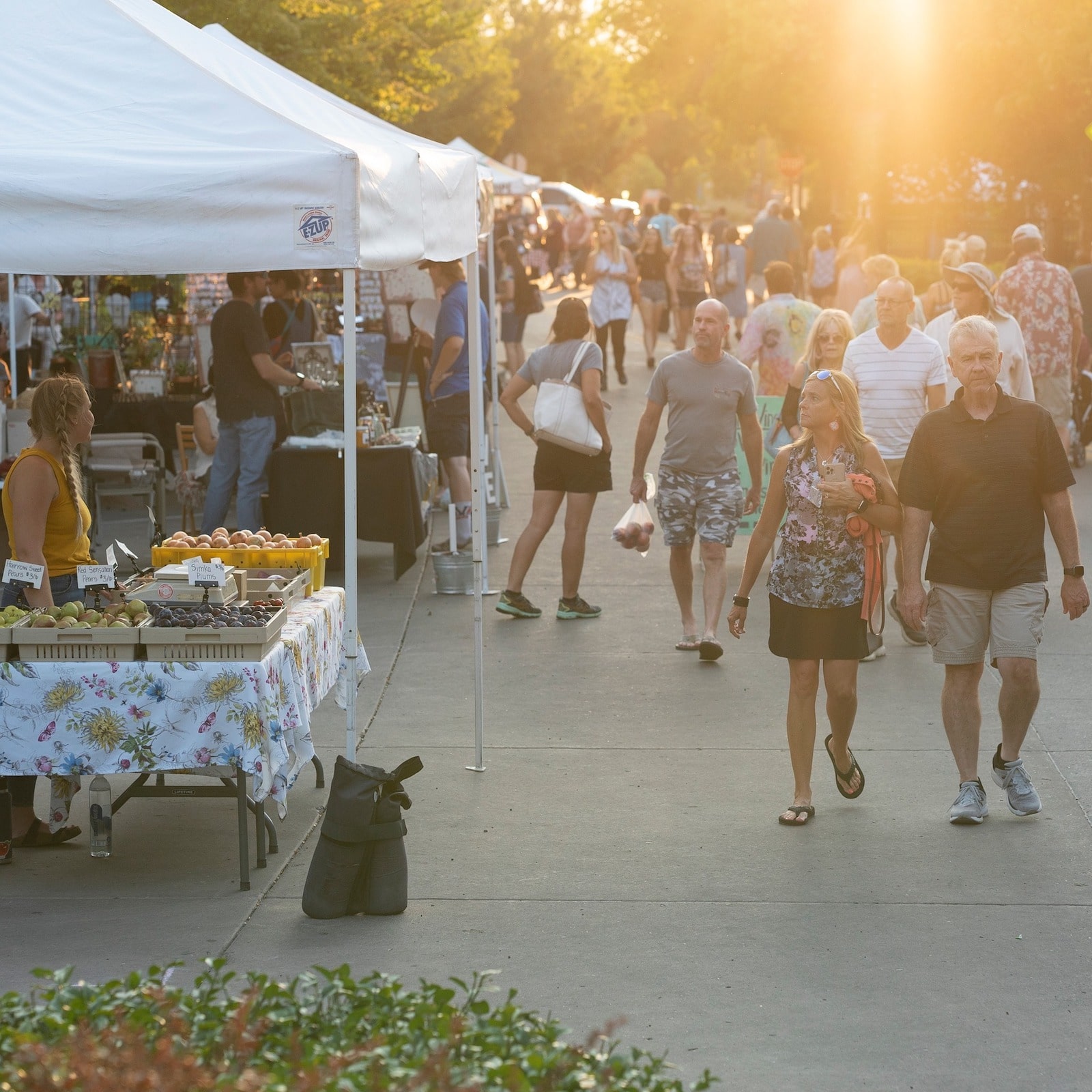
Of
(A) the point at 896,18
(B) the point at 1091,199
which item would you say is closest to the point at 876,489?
(B) the point at 1091,199

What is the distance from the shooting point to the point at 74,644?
564 cm

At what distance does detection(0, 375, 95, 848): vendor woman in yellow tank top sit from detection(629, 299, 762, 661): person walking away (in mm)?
3400

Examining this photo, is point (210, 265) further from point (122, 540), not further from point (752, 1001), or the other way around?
point (122, 540)

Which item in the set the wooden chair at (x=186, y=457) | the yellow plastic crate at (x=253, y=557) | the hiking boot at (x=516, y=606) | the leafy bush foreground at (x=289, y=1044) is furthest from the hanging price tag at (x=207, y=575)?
the wooden chair at (x=186, y=457)

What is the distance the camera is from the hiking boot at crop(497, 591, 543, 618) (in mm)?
10078

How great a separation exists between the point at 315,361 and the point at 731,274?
1222 centimetres

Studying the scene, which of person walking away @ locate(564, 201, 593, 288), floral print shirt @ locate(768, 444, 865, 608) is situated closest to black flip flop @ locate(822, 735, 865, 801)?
floral print shirt @ locate(768, 444, 865, 608)

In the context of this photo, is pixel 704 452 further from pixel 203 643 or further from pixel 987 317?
pixel 203 643

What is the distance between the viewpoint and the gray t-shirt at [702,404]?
8898 mm

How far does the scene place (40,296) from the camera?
1719 centimetres

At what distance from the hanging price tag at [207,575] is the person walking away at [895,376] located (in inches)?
157

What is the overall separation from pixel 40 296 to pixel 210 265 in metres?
12.5

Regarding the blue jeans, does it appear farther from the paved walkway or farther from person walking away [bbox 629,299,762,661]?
person walking away [bbox 629,299,762,661]

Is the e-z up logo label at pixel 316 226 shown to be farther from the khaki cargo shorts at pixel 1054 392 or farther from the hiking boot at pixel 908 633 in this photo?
the khaki cargo shorts at pixel 1054 392
